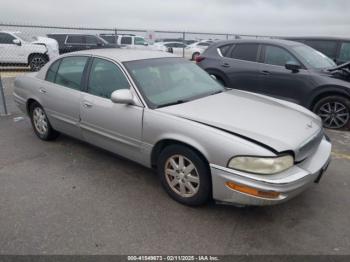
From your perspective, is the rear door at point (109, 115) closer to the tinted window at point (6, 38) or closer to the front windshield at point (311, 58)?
the front windshield at point (311, 58)

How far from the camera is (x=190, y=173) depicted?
310cm

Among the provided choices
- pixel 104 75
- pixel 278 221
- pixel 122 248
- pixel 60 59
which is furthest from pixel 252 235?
pixel 60 59

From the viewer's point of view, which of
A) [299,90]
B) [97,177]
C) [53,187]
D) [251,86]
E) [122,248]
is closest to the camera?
[122,248]

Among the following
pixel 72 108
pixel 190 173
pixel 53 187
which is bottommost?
pixel 53 187

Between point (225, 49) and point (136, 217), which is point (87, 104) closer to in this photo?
point (136, 217)

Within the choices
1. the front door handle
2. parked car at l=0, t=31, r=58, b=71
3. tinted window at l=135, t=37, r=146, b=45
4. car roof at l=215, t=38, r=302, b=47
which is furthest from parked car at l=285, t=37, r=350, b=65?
tinted window at l=135, t=37, r=146, b=45

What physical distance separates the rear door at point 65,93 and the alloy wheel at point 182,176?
1539mm

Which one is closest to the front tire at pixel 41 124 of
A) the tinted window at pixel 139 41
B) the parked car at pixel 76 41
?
the parked car at pixel 76 41

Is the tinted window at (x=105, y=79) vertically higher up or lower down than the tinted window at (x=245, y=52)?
lower down

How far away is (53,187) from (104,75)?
4.75ft

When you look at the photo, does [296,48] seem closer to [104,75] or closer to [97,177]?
[104,75]

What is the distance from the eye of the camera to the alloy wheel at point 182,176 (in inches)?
121

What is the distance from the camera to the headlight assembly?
8.68ft

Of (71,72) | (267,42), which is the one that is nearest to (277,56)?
(267,42)
